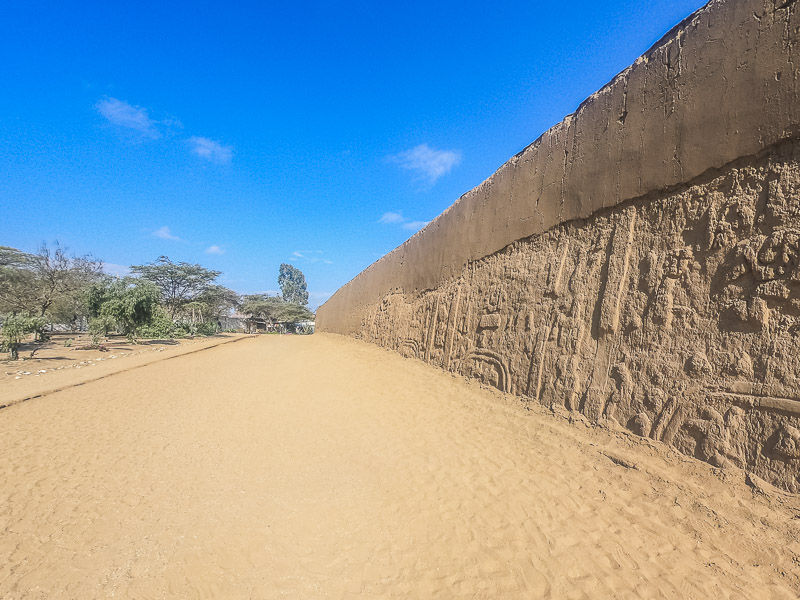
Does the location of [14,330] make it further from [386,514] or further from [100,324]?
[386,514]

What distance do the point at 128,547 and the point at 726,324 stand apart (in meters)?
4.86

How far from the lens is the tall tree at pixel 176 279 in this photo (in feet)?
84.9

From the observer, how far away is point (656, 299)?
311 cm

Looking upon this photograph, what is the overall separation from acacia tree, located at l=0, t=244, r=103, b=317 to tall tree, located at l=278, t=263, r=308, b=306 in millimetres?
34028

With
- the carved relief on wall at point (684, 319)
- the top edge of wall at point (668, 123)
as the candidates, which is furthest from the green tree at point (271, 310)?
the carved relief on wall at point (684, 319)

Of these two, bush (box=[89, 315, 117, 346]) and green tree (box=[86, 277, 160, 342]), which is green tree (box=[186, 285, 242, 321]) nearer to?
green tree (box=[86, 277, 160, 342])

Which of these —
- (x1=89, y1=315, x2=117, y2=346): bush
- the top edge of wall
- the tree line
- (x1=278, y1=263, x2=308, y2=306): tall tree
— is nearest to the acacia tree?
the tree line

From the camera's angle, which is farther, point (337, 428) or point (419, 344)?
point (419, 344)

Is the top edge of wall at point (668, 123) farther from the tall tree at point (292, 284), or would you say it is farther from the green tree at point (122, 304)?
the tall tree at point (292, 284)

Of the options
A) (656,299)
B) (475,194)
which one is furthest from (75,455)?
(475,194)

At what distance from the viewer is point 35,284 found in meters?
18.1

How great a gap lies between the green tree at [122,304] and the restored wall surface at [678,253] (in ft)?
55.3

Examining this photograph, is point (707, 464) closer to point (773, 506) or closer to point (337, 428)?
point (773, 506)

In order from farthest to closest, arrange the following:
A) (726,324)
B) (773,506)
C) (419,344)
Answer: (419,344) → (726,324) → (773,506)
